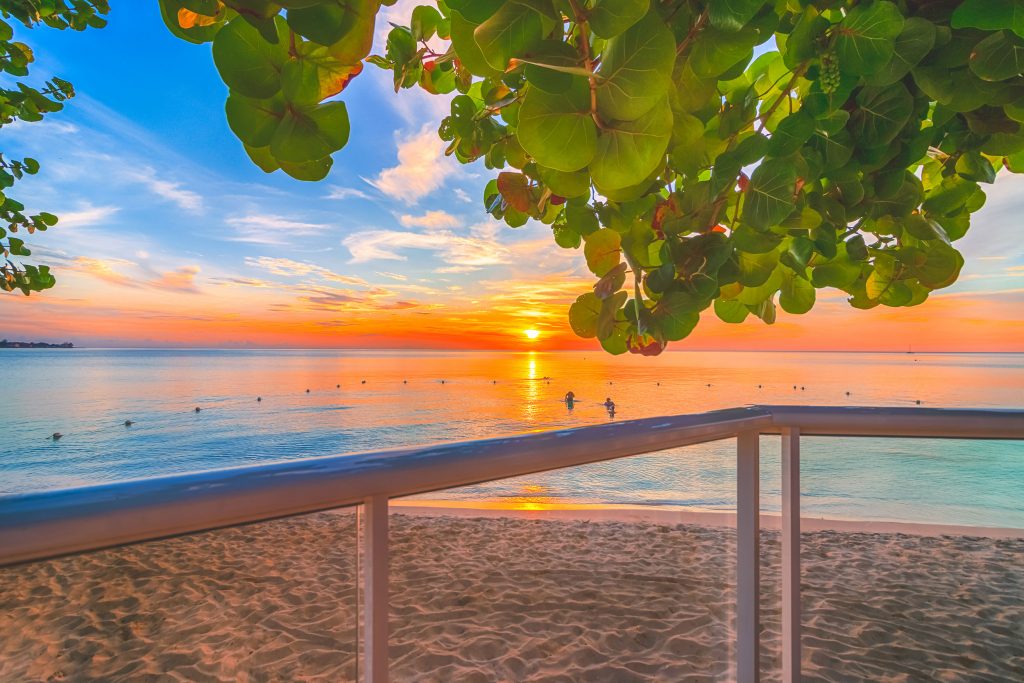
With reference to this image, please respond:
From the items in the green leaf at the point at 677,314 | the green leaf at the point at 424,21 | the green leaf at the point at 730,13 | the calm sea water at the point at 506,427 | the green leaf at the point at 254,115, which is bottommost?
the calm sea water at the point at 506,427

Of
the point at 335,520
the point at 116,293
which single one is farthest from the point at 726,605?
the point at 116,293

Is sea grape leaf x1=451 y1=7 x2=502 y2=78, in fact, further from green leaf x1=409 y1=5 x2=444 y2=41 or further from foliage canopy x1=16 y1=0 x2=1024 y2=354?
green leaf x1=409 y1=5 x2=444 y2=41

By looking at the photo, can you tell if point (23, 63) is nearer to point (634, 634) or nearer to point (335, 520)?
point (335, 520)

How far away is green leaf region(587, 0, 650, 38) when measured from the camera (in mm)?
436

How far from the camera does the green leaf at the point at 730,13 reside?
577mm

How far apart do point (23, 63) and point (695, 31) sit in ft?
11.5

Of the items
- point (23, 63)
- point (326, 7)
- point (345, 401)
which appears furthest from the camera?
point (345, 401)

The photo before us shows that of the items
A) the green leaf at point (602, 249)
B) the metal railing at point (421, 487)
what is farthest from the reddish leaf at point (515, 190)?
the metal railing at point (421, 487)

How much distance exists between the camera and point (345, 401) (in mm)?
25609

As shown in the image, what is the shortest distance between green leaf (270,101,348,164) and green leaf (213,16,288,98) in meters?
0.04

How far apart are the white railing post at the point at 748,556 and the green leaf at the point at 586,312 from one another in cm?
38

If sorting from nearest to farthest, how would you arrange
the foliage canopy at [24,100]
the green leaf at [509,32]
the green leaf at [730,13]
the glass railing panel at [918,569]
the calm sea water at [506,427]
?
the green leaf at [509,32] → the green leaf at [730,13] → the calm sea water at [506,427] → the glass railing panel at [918,569] → the foliage canopy at [24,100]

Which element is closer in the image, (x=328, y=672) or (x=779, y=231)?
(x=328, y=672)

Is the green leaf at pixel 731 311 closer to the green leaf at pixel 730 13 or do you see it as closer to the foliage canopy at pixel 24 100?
the green leaf at pixel 730 13
